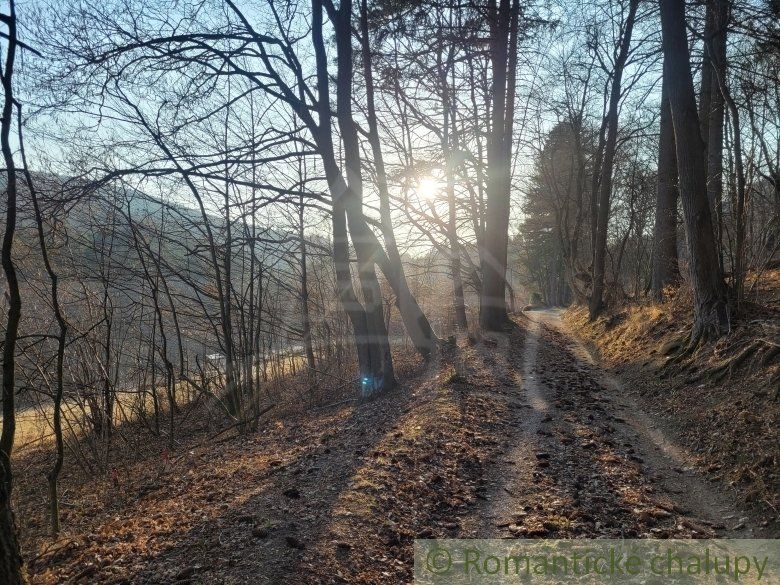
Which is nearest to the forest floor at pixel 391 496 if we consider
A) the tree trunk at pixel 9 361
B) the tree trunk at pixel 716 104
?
the tree trunk at pixel 9 361

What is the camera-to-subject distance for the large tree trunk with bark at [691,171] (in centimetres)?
749

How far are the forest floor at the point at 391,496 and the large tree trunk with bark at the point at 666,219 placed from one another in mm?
5997

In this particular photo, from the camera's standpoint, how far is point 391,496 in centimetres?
433

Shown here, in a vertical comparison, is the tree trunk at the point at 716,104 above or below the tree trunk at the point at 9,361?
above

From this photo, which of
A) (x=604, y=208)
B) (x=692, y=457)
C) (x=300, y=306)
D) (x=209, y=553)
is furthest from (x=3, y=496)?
(x=604, y=208)

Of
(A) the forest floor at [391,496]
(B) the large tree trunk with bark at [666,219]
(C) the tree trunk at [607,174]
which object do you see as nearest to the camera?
(A) the forest floor at [391,496]

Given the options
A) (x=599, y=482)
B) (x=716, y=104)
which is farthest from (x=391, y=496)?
(x=716, y=104)

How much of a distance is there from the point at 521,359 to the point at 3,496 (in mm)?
9791

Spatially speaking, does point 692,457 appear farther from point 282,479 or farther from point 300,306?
point 300,306

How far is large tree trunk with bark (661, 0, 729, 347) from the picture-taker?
7488mm

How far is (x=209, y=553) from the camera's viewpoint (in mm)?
3492

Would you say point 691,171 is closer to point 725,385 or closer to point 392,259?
point 725,385

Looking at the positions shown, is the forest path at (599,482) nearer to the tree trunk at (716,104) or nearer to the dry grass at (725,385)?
the dry grass at (725,385)

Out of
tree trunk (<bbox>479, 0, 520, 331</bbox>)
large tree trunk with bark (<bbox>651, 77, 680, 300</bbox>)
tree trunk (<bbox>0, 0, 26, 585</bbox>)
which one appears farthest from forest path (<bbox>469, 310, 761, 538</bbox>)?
tree trunk (<bbox>479, 0, 520, 331</bbox>)
